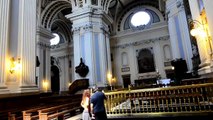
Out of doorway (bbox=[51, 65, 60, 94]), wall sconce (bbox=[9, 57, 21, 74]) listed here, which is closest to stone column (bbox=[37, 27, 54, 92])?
doorway (bbox=[51, 65, 60, 94])

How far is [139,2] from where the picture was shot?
771 inches

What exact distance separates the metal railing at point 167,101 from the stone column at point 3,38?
3.28 m

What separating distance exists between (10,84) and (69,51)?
16.1m

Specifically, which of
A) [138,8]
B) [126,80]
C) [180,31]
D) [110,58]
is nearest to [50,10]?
[110,58]

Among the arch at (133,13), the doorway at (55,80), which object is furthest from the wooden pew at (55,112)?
the arch at (133,13)

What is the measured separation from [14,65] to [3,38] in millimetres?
939

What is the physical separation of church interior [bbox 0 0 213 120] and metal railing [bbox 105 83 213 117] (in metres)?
0.03

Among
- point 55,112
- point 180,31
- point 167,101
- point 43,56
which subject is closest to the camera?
point 167,101

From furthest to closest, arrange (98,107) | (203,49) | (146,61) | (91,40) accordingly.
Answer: (146,61) → (91,40) → (203,49) → (98,107)

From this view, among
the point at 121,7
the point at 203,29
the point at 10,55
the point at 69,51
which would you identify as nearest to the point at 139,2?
the point at 121,7

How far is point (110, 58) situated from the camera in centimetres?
1552

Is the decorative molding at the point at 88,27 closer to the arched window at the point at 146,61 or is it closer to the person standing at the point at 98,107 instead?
the arched window at the point at 146,61

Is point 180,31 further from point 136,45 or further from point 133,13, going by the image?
point 133,13

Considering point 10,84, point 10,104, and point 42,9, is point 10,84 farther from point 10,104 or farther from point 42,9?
point 42,9
